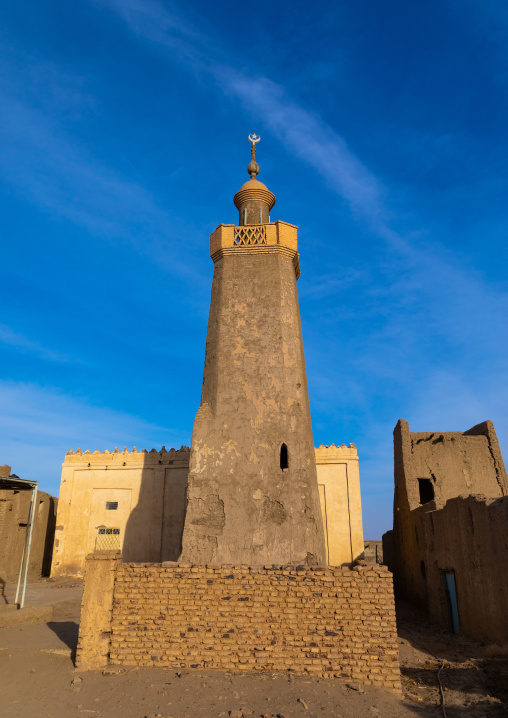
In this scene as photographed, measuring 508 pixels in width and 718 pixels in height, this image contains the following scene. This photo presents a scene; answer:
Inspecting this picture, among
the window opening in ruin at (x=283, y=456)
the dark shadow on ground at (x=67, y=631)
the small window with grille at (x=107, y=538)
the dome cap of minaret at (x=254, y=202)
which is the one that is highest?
the dome cap of minaret at (x=254, y=202)

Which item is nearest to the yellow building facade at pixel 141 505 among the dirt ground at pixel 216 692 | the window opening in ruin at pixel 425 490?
the window opening in ruin at pixel 425 490

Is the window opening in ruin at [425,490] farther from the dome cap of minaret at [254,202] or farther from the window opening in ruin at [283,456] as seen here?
the dome cap of minaret at [254,202]

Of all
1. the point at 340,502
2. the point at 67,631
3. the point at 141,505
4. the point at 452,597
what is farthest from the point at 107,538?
the point at 452,597

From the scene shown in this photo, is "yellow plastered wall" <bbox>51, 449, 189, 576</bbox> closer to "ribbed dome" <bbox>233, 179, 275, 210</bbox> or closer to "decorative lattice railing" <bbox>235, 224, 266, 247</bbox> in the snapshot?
"decorative lattice railing" <bbox>235, 224, 266, 247</bbox>

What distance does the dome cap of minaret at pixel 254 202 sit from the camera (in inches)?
549

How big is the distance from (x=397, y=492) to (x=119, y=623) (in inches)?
490

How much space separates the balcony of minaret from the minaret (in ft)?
0.09

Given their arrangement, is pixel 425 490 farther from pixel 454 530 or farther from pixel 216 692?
pixel 216 692

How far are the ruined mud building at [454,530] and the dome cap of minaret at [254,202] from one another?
8.39m

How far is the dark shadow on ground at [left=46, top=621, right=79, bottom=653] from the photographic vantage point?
9.17 m

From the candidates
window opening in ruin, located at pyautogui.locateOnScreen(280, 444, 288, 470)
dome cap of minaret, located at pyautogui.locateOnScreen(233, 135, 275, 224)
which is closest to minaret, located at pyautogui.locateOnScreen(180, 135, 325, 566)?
window opening in ruin, located at pyautogui.locateOnScreen(280, 444, 288, 470)

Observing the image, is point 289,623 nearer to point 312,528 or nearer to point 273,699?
point 273,699

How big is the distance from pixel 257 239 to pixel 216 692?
9.80 meters

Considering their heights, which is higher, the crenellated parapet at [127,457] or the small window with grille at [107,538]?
the crenellated parapet at [127,457]
